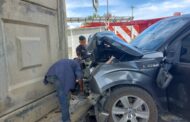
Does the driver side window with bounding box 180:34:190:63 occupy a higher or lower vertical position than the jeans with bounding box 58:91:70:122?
higher

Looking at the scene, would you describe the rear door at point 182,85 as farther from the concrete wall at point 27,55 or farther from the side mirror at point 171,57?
the concrete wall at point 27,55

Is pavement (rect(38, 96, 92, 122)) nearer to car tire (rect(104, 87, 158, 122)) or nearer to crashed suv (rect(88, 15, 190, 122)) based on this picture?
crashed suv (rect(88, 15, 190, 122))

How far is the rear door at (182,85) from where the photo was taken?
3.68m

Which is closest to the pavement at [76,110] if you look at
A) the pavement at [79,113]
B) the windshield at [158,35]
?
the pavement at [79,113]

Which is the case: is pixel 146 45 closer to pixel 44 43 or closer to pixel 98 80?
pixel 98 80

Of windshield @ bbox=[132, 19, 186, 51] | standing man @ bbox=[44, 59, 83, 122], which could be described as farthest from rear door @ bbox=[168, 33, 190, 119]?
standing man @ bbox=[44, 59, 83, 122]

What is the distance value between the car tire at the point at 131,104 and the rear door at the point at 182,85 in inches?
13.0

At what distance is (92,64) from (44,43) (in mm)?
1211

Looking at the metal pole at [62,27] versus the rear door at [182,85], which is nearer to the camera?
the rear door at [182,85]

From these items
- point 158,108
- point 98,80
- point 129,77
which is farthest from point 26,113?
point 158,108

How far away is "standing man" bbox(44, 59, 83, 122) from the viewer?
142 inches

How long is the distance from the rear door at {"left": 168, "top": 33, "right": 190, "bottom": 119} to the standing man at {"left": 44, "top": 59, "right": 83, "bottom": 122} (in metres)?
1.42

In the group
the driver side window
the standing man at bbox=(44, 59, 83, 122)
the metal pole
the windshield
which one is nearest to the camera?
the standing man at bbox=(44, 59, 83, 122)

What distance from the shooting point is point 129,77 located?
3756 millimetres
